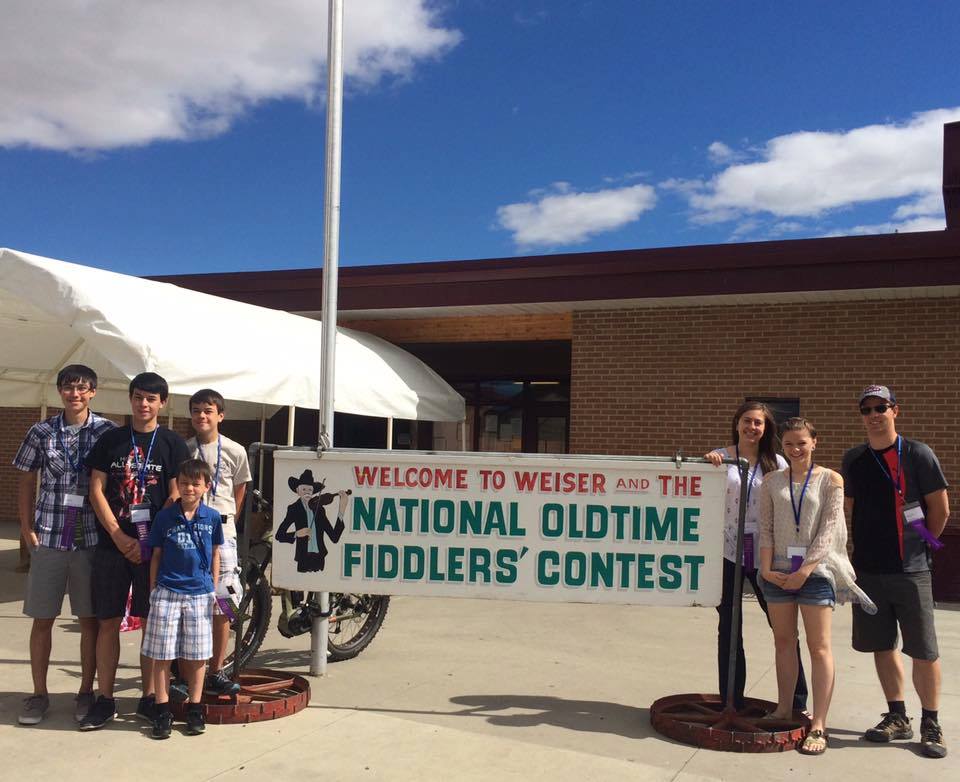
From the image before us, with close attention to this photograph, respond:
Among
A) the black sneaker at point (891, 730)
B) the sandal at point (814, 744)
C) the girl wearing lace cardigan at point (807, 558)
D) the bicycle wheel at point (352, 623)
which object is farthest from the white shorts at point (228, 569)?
the black sneaker at point (891, 730)

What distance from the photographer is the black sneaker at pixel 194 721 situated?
4875mm

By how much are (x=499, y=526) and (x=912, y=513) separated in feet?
7.10

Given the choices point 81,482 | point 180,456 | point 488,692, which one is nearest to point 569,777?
point 488,692

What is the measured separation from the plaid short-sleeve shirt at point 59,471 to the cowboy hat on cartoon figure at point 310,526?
1062mm

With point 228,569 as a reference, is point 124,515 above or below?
above

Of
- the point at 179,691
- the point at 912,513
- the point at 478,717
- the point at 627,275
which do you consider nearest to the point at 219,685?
the point at 179,691

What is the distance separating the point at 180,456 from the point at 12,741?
1624 millimetres

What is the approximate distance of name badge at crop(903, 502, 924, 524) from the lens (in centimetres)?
487

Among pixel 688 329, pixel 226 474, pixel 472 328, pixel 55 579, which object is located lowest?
pixel 55 579

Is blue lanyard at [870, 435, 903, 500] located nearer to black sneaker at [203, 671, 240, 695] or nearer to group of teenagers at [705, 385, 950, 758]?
group of teenagers at [705, 385, 950, 758]

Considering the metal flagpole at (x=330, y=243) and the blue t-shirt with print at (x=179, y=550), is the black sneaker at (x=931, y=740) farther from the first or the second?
the blue t-shirt with print at (x=179, y=550)

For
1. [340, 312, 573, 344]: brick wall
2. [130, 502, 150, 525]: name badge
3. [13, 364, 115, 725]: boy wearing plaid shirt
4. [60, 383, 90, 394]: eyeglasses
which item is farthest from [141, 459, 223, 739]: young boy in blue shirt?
[340, 312, 573, 344]: brick wall

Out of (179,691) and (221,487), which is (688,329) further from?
(179,691)

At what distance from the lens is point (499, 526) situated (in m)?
5.34
